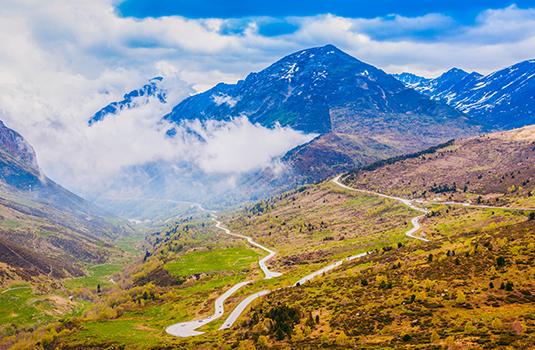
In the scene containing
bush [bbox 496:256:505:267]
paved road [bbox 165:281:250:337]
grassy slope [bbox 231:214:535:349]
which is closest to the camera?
grassy slope [bbox 231:214:535:349]

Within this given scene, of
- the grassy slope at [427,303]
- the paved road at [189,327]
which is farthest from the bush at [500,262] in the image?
the paved road at [189,327]

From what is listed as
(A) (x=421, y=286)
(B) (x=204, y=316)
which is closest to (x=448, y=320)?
(A) (x=421, y=286)

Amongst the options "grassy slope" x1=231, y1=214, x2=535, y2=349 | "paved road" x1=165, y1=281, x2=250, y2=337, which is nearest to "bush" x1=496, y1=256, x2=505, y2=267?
"grassy slope" x1=231, y1=214, x2=535, y2=349

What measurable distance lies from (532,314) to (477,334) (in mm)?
15798

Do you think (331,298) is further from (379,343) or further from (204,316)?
(204,316)

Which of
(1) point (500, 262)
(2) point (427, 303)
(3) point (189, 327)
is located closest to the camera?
(2) point (427, 303)

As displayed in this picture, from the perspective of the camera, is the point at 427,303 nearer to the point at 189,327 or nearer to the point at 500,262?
the point at 500,262

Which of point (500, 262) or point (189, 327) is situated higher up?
point (500, 262)

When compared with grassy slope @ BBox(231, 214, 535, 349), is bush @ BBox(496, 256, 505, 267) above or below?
above

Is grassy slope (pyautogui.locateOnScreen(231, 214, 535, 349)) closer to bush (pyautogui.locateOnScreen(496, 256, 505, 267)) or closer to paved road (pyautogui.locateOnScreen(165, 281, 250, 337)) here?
bush (pyautogui.locateOnScreen(496, 256, 505, 267))

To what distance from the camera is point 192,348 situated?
457ft

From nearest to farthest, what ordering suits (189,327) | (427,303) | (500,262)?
(427,303) → (500,262) → (189,327)

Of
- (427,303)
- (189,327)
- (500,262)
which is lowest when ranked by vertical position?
(189,327)

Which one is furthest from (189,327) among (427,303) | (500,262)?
(500,262)
